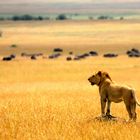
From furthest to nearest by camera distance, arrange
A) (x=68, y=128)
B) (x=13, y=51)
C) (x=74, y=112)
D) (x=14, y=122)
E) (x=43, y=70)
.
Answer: (x=13, y=51) < (x=43, y=70) < (x=74, y=112) < (x=14, y=122) < (x=68, y=128)

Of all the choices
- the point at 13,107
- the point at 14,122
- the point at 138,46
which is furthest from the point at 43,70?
the point at 138,46

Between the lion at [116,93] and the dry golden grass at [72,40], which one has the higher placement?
the lion at [116,93]

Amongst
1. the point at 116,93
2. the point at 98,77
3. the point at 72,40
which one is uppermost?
the point at 98,77

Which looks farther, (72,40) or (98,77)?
(72,40)

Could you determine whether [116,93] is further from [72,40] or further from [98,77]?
[72,40]

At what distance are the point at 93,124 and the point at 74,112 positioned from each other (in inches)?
88.1

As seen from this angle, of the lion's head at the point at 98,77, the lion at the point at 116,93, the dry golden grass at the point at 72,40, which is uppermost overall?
the lion's head at the point at 98,77

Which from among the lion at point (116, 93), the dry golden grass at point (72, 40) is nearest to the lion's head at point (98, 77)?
the lion at point (116, 93)

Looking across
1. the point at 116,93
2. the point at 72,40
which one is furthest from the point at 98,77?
the point at 72,40

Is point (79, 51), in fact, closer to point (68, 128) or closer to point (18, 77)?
point (18, 77)

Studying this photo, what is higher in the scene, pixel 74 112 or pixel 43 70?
pixel 74 112

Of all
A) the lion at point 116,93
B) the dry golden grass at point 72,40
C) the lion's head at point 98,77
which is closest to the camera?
the lion at point 116,93

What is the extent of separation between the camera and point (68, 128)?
396 inches

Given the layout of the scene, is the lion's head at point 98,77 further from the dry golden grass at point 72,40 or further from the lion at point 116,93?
the dry golden grass at point 72,40
